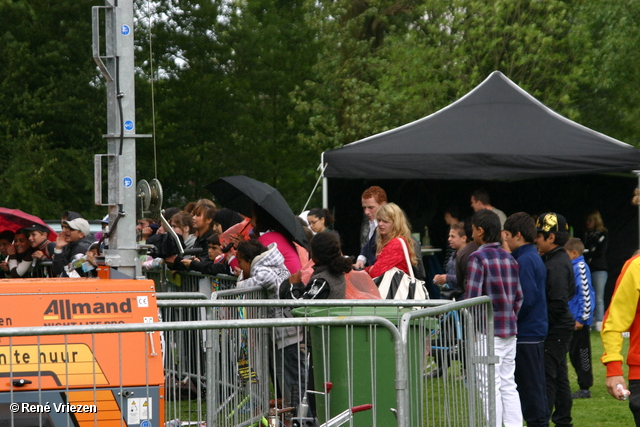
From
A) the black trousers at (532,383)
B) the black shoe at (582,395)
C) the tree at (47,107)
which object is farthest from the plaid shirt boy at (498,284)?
the tree at (47,107)

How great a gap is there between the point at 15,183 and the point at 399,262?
18.3 metres

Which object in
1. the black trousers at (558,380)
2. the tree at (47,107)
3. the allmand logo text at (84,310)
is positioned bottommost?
the black trousers at (558,380)

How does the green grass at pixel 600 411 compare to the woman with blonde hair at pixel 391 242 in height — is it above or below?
below

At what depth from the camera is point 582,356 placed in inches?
331

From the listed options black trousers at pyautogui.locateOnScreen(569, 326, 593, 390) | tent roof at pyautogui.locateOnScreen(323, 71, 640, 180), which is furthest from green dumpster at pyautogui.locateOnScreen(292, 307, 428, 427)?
tent roof at pyautogui.locateOnScreen(323, 71, 640, 180)

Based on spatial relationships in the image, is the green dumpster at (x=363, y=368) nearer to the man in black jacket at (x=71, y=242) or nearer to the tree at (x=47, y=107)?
the man in black jacket at (x=71, y=242)

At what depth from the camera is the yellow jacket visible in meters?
4.89

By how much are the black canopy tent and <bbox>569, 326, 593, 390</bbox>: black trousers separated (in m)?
2.96

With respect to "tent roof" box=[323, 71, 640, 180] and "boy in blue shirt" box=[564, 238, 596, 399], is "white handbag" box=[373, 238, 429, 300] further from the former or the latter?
"tent roof" box=[323, 71, 640, 180]

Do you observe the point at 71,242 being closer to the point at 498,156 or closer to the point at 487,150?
the point at 487,150

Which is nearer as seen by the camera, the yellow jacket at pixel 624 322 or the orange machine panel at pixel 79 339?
the orange machine panel at pixel 79 339

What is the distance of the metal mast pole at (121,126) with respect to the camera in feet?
19.1

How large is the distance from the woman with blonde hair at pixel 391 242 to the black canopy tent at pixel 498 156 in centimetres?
288

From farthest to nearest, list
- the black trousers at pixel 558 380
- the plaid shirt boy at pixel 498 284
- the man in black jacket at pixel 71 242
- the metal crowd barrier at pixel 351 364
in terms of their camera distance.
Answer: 1. the man in black jacket at pixel 71 242
2. the black trousers at pixel 558 380
3. the plaid shirt boy at pixel 498 284
4. the metal crowd barrier at pixel 351 364
